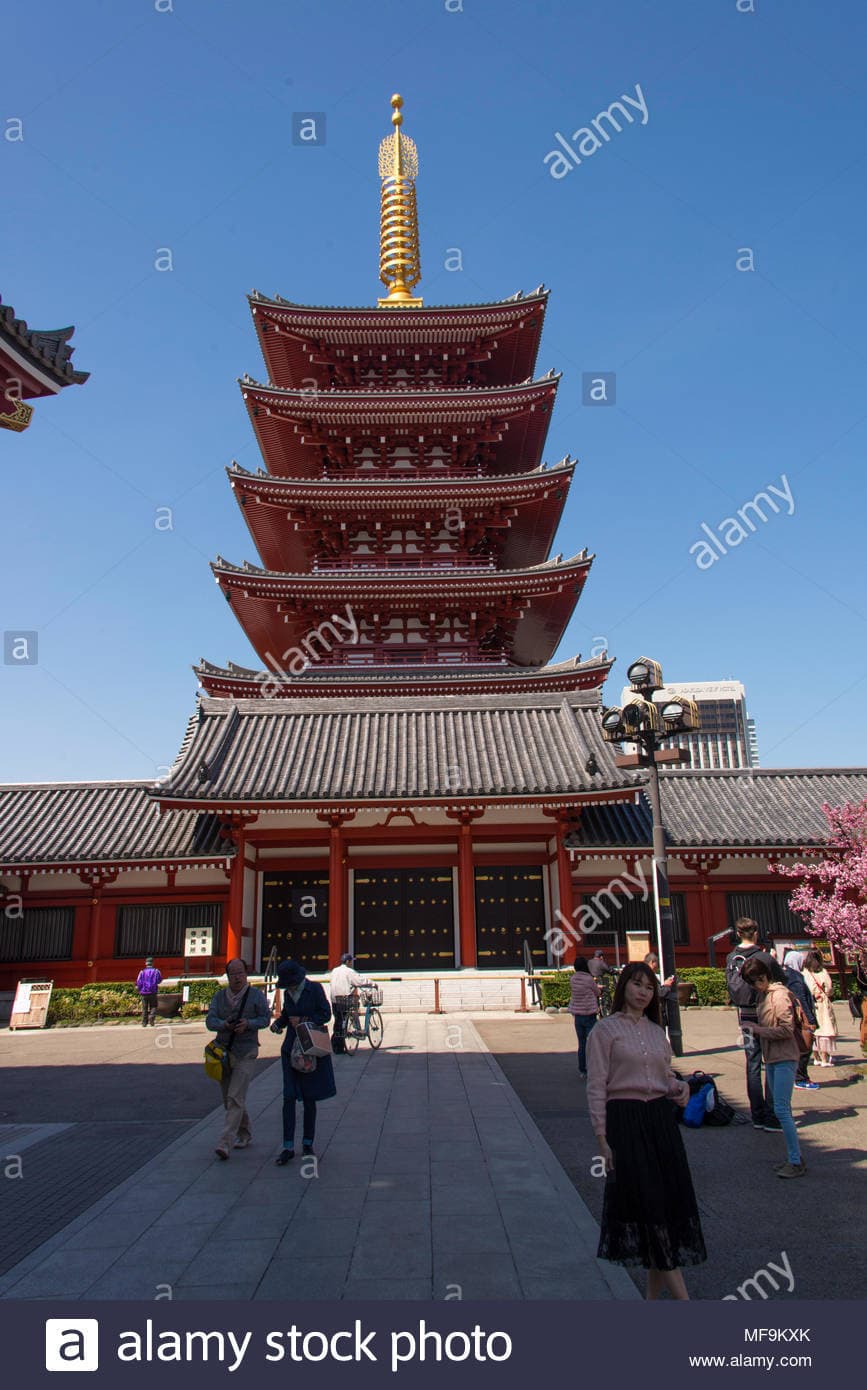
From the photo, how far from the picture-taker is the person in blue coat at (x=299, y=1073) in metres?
7.41

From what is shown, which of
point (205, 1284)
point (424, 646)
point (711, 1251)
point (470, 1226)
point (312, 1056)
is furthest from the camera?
point (424, 646)

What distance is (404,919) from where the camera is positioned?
865 inches

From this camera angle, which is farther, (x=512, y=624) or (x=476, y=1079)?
(x=512, y=624)

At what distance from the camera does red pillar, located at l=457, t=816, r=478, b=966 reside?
19.8 meters

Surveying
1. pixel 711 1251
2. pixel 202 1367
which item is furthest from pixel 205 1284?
pixel 711 1251

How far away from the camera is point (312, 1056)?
7367 mm

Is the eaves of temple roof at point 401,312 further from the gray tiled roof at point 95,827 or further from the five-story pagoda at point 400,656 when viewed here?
the gray tiled roof at point 95,827

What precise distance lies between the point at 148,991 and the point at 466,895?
7.68 meters

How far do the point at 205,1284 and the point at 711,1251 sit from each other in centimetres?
325

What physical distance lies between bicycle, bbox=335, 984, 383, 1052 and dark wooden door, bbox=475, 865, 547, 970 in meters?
6.92

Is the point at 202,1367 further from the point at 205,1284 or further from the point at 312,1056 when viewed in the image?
the point at 312,1056

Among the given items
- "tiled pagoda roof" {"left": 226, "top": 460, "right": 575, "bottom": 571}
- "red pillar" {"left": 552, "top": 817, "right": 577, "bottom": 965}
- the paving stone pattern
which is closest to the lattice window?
"red pillar" {"left": 552, "top": 817, "right": 577, "bottom": 965}

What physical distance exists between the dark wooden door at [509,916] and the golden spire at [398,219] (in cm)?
2173

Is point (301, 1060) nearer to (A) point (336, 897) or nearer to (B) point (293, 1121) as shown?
(B) point (293, 1121)
